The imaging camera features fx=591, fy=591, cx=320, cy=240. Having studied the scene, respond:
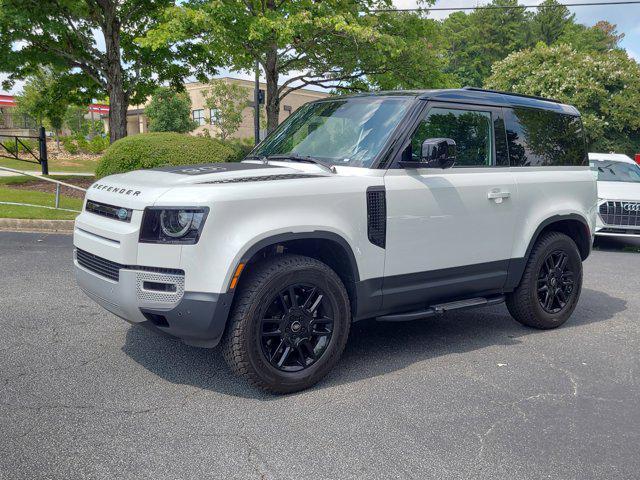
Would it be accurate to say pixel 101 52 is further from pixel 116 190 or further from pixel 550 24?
pixel 550 24

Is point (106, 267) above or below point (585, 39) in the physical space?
below

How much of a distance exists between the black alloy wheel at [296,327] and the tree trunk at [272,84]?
1399 centimetres

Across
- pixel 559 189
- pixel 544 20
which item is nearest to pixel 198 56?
pixel 559 189

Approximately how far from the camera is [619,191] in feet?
34.8

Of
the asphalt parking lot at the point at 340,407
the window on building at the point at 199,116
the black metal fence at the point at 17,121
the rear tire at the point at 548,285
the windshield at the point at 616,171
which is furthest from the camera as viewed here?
the window on building at the point at 199,116

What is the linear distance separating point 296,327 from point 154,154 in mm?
10224

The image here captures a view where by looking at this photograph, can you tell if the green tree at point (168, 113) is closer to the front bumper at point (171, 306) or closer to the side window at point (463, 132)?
the side window at point (463, 132)

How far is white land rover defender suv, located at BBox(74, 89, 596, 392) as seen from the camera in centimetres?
353

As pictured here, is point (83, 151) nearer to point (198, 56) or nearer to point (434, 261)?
point (198, 56)

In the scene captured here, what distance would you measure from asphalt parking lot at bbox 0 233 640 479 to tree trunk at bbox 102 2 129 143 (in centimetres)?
1459

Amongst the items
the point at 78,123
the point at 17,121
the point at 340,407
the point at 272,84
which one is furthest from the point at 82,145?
the point at 340,407

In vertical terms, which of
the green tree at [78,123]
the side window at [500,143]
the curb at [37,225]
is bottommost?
the curb at [37,225]

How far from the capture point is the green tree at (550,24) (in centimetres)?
6335

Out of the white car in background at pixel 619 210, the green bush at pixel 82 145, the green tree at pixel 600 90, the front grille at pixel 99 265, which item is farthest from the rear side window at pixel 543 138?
the green bush at pixel 82 145
